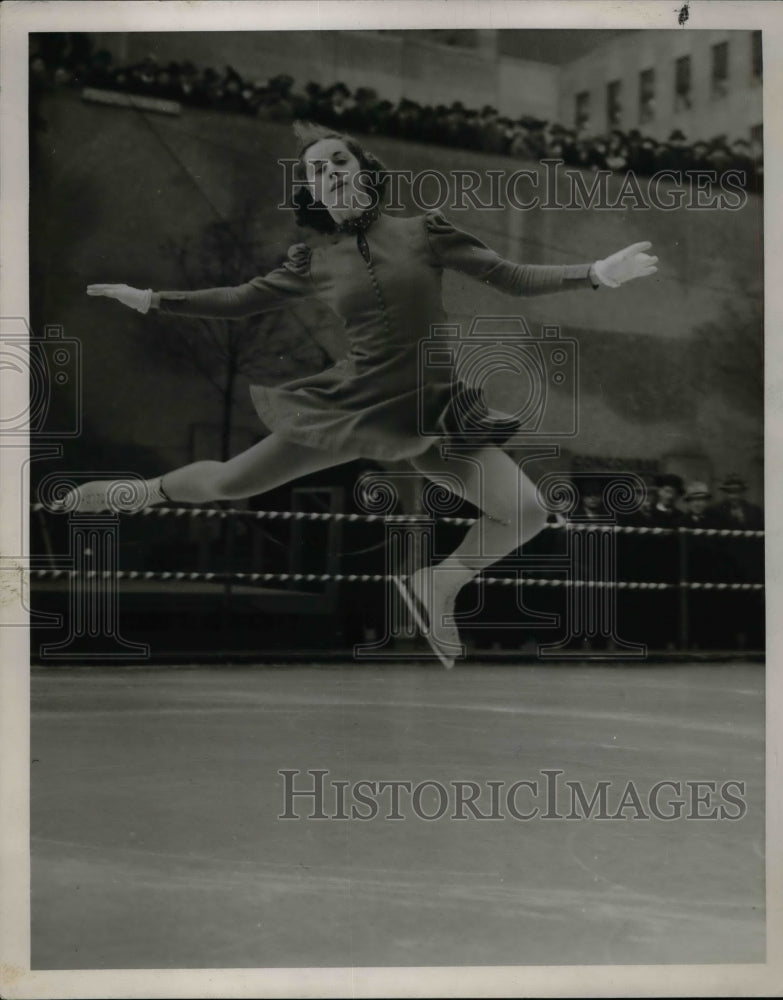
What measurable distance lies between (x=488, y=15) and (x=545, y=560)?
167cm

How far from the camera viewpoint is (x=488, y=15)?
11.2 ft

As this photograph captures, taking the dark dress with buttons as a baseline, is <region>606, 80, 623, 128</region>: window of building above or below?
above

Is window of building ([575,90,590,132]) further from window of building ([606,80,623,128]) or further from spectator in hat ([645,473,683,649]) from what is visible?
spectator in hat ([645,473,683,649])

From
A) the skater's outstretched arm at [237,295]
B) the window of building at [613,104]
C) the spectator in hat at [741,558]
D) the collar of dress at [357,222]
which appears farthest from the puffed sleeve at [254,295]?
the spectator in hat at [741,558]

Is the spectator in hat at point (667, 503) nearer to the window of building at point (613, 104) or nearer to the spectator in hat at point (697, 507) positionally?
the spectator in hat at point (697, 507)

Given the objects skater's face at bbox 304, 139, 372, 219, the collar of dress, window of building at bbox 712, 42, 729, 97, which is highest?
window of building at bbox 712, 42, 729, 97

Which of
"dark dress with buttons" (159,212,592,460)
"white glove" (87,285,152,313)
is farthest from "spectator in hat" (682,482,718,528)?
"white glove" (87,285,152,313)

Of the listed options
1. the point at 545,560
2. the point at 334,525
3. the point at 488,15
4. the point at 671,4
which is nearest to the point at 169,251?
the point at 334,525

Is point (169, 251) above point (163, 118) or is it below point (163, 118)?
below

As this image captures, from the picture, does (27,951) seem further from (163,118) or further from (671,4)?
(671,4)

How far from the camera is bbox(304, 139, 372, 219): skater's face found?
135 inches

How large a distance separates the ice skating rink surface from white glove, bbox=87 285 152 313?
3.66ft

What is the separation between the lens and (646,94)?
3.46 meters

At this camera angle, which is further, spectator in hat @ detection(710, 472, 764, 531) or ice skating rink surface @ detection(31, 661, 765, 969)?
spectator in hat @ detection(710, 472, 764, 531)
